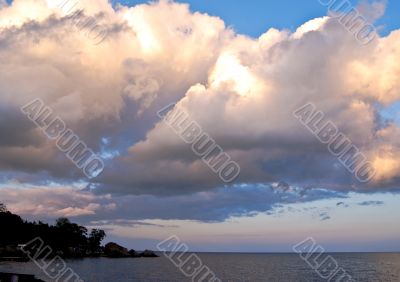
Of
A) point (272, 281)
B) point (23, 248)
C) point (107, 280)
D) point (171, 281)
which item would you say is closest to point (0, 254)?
point (23, 248)

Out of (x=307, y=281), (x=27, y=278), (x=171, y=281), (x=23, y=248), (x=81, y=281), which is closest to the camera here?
(x=27, y=278)

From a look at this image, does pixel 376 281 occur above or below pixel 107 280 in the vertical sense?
above

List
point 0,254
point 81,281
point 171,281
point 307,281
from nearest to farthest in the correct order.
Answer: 1. point 81,281
2. point 171,281
3. point 307,281
4. point 0,254

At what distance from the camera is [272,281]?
111688 mm

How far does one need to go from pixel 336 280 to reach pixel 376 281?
956 centimetres

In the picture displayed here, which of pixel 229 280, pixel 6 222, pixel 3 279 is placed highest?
pixel 6 222

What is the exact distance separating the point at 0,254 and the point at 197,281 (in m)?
94.6

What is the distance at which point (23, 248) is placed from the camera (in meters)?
183

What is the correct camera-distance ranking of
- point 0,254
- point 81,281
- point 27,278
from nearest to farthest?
point 27,278 → point 81,281 → point 0,254

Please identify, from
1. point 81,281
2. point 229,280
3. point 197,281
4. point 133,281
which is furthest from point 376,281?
point 81,281

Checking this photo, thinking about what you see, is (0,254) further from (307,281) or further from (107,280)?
(307,281)

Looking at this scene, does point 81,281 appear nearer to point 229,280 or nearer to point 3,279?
point 229,280

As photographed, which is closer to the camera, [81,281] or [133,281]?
[81,281]

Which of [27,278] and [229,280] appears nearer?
[27,278]
